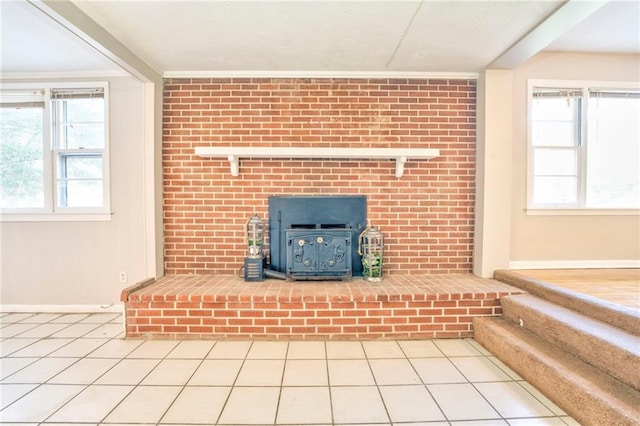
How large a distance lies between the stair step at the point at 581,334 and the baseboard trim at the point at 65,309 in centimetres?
384

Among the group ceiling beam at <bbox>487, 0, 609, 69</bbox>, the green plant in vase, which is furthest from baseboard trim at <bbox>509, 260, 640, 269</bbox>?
ceiling beam at <bbox>487, 0, 609, 69</bbox>

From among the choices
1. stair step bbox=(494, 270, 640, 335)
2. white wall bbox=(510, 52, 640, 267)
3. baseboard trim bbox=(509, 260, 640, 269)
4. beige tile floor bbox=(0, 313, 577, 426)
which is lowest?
beige tile floor bbox=(0, 313, 577, 426)

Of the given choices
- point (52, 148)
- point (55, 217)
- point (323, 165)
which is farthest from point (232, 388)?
point (52, 148)

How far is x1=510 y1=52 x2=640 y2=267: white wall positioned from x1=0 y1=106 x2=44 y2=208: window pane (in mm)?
5116

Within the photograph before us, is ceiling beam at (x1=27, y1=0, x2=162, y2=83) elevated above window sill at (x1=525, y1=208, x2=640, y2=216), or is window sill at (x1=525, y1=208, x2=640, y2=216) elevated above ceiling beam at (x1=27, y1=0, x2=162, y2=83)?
ceiling beam at (x1=27, y1=0, x2=162, y2=83)

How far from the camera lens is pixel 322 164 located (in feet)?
10.3

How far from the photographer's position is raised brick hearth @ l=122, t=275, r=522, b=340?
→ 2.54 m

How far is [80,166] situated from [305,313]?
288 cm

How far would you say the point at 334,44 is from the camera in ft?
8.30

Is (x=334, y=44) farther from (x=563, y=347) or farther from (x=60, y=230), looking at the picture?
(x=60, y=230)

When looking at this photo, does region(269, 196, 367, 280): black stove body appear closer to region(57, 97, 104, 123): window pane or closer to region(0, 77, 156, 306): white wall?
region(0, 77, 156, 306): white wall

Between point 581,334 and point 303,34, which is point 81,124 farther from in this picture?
point 581,334

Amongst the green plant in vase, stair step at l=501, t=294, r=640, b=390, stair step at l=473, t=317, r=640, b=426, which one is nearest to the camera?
stair step at l=473, t=317, r=640, b=426

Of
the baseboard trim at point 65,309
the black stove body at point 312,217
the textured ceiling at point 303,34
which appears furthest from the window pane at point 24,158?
the black stove body at point 312,217
